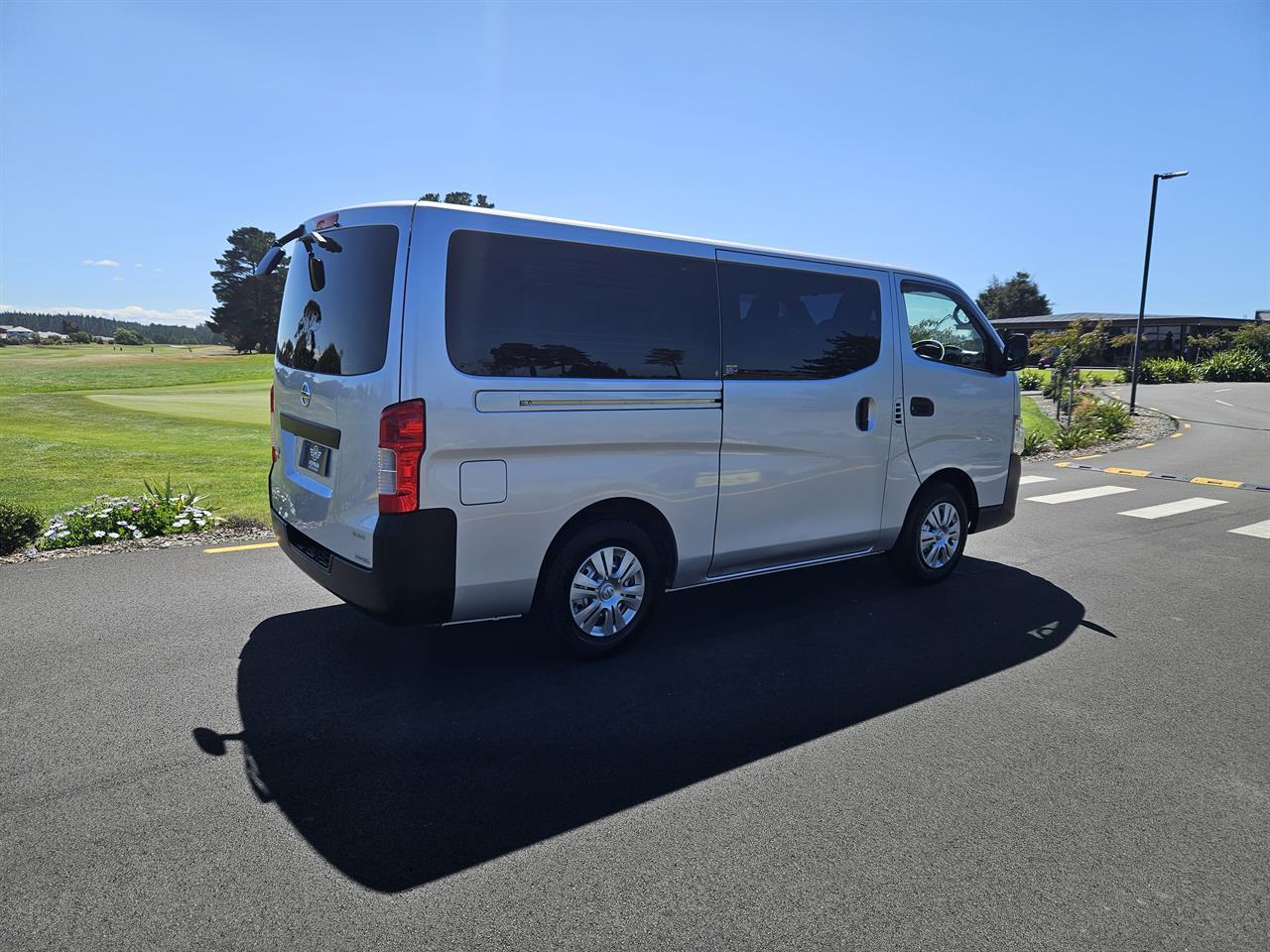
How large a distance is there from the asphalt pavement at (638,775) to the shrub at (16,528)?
96cm

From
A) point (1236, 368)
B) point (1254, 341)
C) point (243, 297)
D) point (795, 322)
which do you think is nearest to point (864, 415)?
point (795, 322)

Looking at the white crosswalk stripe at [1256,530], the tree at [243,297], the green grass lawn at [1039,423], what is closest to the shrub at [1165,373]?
the green grass lawn at [1039,423]

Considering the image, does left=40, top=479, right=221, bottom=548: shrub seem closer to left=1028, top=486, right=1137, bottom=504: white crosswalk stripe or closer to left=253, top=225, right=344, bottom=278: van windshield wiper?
left=253, top=225, right=344, bottom=278: van windshield wiper

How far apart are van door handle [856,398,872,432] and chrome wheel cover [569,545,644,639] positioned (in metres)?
1.83

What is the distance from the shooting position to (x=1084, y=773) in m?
3.35

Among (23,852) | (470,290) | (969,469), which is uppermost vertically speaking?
(470,290)

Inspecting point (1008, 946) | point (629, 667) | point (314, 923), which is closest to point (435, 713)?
point (629, 667)

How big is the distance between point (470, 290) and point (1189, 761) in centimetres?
373

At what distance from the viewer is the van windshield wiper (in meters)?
4.06

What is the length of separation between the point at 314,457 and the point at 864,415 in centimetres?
331

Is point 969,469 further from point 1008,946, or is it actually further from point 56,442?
point 56,442

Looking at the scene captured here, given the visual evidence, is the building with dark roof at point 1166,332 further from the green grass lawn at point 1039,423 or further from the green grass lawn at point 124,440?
the green grass lawn at point 124,440

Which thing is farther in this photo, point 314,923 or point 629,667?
point 629,667

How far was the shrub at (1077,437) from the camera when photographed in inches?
626
